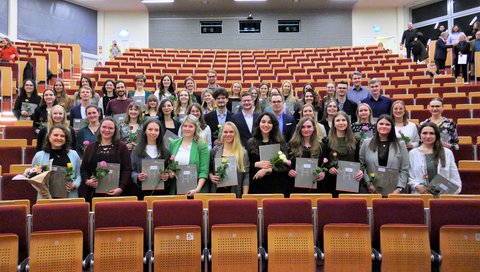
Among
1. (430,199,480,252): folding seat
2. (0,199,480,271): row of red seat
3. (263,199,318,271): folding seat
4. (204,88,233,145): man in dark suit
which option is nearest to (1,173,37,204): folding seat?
(0,199,480,271): row of red seat

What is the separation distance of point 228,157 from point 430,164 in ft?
5.29

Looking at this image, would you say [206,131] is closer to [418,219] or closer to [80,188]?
[80,188]

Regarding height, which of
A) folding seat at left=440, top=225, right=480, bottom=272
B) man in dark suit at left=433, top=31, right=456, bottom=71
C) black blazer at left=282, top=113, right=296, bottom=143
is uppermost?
man in dark suit at left=433, top=31, right=456, bottom=71

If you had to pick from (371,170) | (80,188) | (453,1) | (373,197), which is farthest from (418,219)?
(453,1)

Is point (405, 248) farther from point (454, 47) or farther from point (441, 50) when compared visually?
point (441, 50)

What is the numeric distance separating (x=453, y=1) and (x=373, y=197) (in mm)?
13063

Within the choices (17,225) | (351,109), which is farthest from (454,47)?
(17,225)

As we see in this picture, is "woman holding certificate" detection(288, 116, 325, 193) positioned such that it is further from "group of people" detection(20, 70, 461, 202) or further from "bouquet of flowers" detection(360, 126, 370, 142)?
"bouquet of flowers" detection(360, 126, 370, 142)

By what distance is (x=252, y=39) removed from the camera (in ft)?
50.6

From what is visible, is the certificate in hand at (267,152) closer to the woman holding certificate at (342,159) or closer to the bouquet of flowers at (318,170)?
the bouquet of flowers at (318,170)

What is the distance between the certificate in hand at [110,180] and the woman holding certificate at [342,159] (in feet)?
5.46

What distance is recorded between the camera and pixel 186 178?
3197mm

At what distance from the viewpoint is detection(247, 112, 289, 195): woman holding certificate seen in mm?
3227

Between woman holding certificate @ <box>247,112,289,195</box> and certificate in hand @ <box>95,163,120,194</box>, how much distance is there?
3.47 feet
